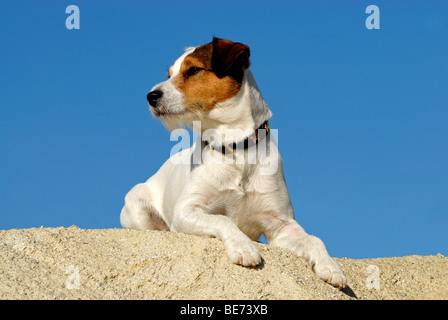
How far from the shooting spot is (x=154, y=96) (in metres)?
8.23

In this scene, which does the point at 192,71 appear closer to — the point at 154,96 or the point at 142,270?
the point at 154,96

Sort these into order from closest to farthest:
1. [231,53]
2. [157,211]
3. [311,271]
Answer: [311,271] < [231,53] < [157,211]

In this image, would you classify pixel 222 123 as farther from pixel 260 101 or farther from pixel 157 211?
pixel 157 211

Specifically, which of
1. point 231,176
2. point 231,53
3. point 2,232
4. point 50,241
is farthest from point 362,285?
point 2,232

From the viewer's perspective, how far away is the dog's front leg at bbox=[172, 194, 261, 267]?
697cm

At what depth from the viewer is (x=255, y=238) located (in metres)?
9.09

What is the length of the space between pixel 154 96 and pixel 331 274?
339 centimetres

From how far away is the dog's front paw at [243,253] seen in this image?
22.7 ft

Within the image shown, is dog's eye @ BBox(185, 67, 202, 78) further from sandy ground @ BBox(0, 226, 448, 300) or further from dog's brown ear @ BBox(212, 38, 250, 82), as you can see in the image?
sandy ground @ BBox(0, 226, 448, 300)

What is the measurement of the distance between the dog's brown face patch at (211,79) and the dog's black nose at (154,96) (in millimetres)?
261
